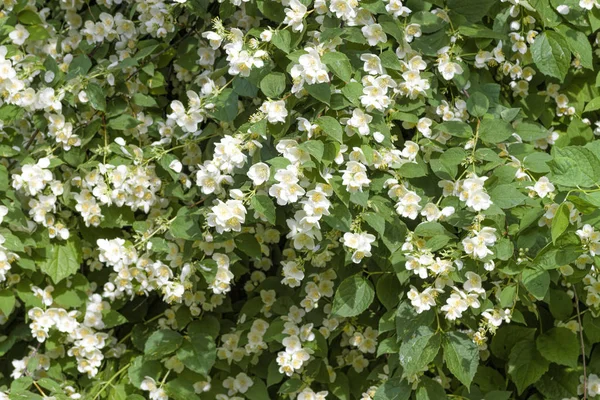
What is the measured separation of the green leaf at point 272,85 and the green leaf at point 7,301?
117 cm

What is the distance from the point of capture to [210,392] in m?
2.52

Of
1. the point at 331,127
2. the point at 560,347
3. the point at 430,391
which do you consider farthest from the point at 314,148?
the point at 560,347

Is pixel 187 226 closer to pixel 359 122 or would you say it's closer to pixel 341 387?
pixel 359 122

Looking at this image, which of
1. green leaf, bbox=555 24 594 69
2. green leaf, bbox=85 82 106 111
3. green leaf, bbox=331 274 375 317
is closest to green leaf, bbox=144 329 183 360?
green leaf, bbox=331 274 375 317

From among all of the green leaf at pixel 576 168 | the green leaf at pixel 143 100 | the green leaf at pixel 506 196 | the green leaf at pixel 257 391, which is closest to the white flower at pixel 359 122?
the green leaf at pixel 506 196

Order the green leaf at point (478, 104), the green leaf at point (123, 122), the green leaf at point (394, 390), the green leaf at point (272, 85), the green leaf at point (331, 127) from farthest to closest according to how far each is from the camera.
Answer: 1. the green leaf at point (123, 122)
2. the green leaf at point (478, 104)
3. the green leaf at point (394, 390)
4. the green leaf at point (272, 85)
5. the green leaf at point (331, 127)

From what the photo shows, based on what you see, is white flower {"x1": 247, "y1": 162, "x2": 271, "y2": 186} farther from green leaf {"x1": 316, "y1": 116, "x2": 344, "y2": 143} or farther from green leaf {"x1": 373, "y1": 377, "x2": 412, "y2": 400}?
green leaf {"x1": 373, "y1": 377, "x2": 412, "y2": 400}

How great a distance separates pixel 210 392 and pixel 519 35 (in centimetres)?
146

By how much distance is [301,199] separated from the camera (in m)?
2.05

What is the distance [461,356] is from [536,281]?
0.27m

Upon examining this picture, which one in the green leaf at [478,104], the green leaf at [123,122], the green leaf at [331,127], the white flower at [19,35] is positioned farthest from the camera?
the white flower at [19,35]

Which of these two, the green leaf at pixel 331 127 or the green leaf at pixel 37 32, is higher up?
the green leaf at pixel 331 127

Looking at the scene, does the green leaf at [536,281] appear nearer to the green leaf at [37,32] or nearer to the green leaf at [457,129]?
the green leaf at [457,129]

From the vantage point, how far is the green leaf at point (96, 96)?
2406 mm
